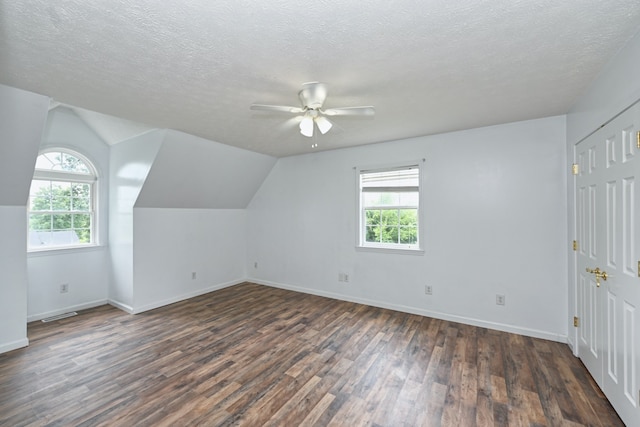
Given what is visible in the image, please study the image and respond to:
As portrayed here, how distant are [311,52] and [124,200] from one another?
12.1ft

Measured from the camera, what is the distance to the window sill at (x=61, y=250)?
3.61 metres

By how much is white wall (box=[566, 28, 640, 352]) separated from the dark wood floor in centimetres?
100

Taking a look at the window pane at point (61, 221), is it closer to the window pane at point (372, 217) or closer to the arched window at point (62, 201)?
the arched window at point (62, 201)

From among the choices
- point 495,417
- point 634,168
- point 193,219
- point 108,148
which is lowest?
point 495,417

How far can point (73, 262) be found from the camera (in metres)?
3.96

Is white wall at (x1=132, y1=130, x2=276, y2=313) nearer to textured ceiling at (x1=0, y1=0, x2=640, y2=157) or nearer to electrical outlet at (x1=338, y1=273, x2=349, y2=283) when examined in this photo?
textured ceiling at (x1=0, y1=0, x2=640, y2=157)

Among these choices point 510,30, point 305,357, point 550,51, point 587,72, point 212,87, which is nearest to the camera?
point 510,30

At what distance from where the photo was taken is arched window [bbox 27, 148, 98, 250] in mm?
3693

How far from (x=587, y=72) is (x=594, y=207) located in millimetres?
1094

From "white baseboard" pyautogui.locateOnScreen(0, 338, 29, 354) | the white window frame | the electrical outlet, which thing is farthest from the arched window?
the white window frame

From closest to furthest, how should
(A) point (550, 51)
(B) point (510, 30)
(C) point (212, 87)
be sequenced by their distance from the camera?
(B) point (510, 30), (A) point (550, 51), (C) point (212, 87)

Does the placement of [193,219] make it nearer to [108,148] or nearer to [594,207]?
[108,148]

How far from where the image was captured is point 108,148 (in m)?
4.33

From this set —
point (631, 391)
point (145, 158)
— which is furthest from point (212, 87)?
point (631, 391)
